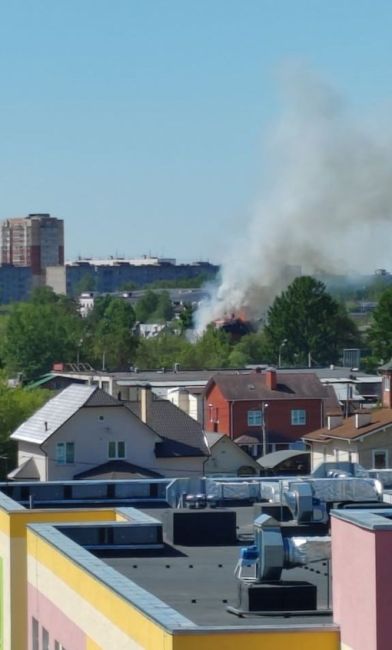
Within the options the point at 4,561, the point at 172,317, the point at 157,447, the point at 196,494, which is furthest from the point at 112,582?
the point at 172,317

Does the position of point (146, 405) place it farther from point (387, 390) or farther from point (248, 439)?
point (248, 439)

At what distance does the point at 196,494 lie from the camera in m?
18.8

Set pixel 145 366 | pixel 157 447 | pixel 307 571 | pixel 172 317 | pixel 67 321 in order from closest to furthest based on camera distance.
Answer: pixel 307 571, pixel 157 447, pixel 145 366, pixel 67 321, pixel 172 317

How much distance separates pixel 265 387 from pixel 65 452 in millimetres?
16024

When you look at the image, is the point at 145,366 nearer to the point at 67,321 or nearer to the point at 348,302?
the point at 67,321

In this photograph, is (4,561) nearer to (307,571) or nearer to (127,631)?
(307,571)

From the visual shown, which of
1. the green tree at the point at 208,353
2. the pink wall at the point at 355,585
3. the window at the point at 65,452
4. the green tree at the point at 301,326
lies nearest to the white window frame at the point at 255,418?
the window at the point at 65,452

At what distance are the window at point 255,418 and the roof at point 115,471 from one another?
599 inches

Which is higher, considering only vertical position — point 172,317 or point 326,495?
point 172,317

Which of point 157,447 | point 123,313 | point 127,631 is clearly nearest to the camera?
point 127,631

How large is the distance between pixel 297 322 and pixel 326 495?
88.4m

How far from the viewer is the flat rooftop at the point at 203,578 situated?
1044cm

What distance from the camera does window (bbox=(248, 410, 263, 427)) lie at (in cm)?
6006

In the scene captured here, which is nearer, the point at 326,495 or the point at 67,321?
the point at 326,495
